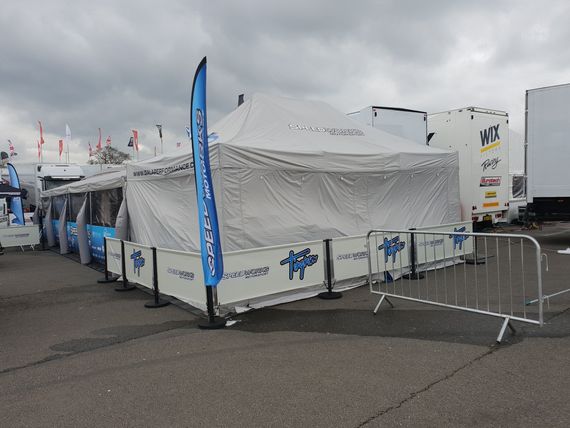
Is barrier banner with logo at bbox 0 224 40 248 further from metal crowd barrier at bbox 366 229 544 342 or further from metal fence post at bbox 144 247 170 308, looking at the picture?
metal crowd barrier at bbox 366 229 544 342

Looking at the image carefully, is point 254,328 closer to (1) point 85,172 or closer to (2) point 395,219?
(2) point 395,219

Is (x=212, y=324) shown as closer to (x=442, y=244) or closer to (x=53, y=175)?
(x=442, y=244)

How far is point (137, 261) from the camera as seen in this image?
316 inches

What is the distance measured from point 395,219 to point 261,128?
3546mm

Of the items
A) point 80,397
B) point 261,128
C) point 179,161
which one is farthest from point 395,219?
point 80,397

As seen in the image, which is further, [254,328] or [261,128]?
[261,128]

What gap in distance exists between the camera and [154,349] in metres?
5.17

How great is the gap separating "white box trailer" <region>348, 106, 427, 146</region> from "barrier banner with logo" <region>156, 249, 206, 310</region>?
26.5 feet

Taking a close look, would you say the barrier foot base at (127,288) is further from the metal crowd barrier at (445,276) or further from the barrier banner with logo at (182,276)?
the metal crowd barrier at (445,276)

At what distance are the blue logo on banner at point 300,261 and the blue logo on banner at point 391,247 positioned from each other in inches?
61.4

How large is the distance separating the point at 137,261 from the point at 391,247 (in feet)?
15.6

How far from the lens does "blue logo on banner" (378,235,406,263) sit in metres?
8.15

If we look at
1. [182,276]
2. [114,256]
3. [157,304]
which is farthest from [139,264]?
[182,276]

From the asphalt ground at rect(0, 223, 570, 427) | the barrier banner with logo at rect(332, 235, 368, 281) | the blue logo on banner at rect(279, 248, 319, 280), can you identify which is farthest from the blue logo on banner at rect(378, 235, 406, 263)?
the blue logo on banner at rect(279, 248, 319, 280)
